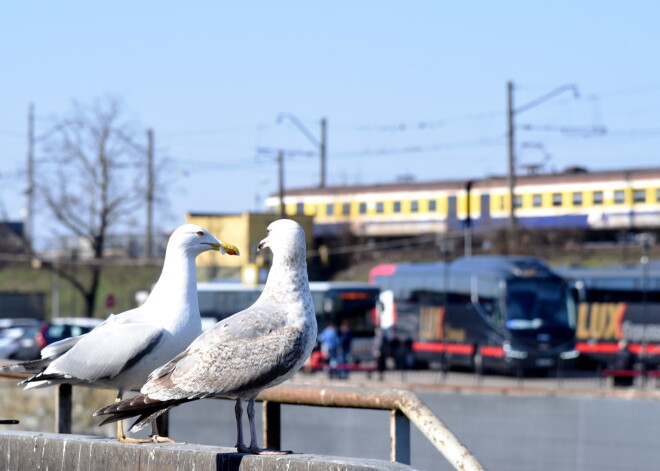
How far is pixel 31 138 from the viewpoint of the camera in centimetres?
6444

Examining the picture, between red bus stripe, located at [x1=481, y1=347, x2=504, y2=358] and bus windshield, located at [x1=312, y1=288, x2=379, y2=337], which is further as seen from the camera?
bus windshield, located at [x1=312, y1=288, x2=379, y2=337]

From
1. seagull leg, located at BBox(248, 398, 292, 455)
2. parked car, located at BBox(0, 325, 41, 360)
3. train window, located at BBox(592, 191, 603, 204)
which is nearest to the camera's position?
seagull leg, located at BBox(248, 398, 292, 455)

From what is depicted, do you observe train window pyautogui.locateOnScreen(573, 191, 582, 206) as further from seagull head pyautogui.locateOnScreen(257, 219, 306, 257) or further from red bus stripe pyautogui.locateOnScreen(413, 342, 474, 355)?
seagull head pyautogui.locateOnScreen(257, 219, 306, 257)

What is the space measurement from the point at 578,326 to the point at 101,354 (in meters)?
36.6

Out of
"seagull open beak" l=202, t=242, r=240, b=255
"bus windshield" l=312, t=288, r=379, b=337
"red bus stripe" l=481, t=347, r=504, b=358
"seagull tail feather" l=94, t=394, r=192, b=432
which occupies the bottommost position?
"red bus stripe" l=481, t=347, r=504, b=358

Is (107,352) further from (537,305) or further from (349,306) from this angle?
(349,306)

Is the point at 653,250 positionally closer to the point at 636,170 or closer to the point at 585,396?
the point at 636,170

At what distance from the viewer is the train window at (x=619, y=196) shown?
180 feet

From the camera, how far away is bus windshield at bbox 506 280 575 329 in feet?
127

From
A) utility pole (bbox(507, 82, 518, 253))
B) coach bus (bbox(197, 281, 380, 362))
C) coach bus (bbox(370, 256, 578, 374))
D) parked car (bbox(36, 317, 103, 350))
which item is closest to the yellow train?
utility pole (bbox(507, 82, 518, 253))

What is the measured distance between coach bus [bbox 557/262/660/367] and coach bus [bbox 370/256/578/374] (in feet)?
3.84

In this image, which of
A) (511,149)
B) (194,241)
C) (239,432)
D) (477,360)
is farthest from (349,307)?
(239,432)

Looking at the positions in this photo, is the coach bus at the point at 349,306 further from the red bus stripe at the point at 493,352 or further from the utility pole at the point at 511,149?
the utility pole at the point at 511,149

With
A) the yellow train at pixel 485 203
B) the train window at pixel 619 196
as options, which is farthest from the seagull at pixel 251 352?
the train window at pixel 619 196
